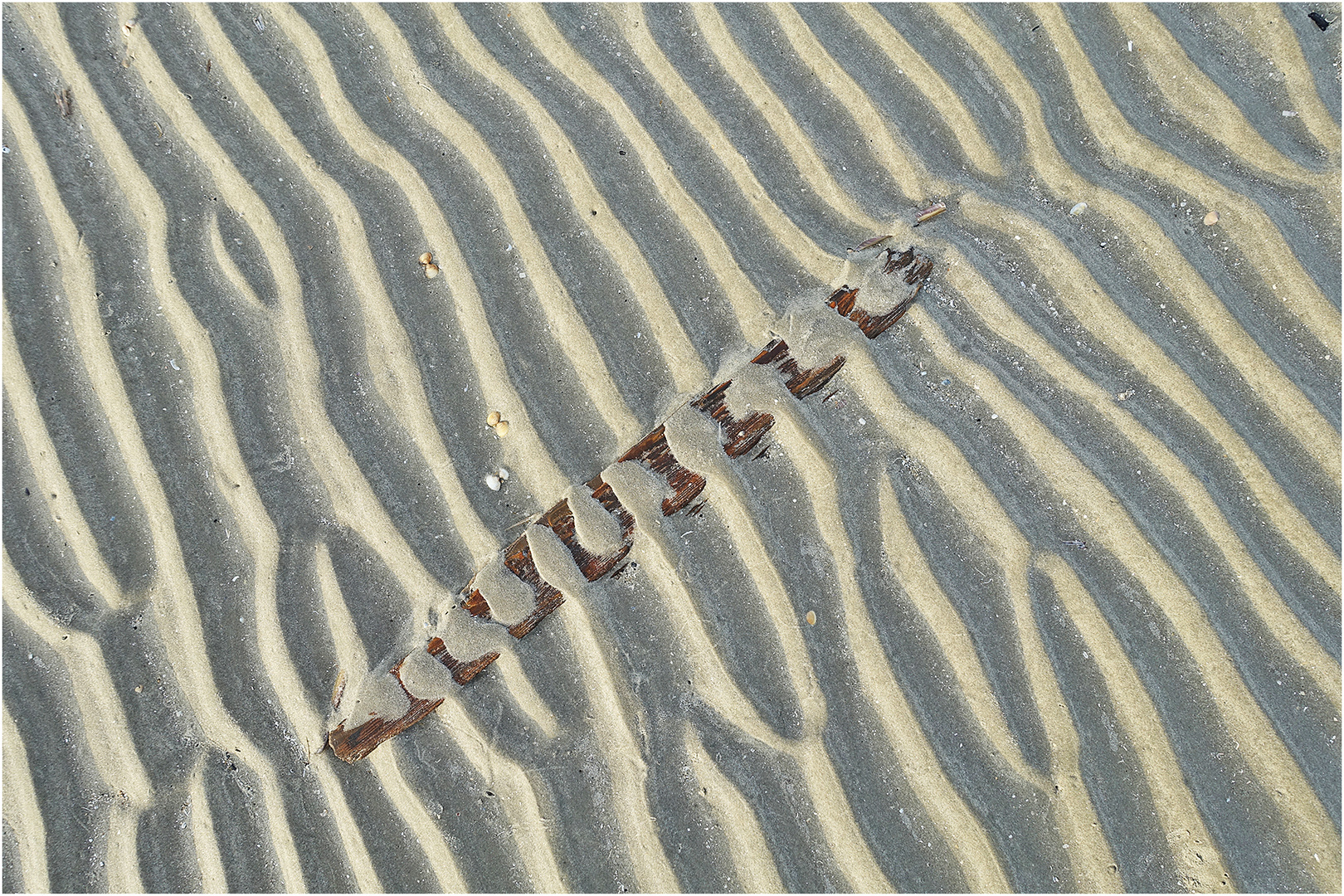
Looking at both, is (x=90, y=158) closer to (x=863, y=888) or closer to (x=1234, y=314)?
(x=863, y=888)

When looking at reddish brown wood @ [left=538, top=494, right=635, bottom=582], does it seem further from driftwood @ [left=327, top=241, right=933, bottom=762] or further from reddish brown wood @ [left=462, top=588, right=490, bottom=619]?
reddish brown wood @ [left=462, top=588, right=490, bottom=619]

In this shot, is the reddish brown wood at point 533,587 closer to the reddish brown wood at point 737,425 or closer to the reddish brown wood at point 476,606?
the reddish brown wood at point 476,606

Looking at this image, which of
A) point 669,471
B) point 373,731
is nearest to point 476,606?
point 373,731

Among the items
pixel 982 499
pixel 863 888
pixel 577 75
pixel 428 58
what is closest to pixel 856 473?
pixel 982 499

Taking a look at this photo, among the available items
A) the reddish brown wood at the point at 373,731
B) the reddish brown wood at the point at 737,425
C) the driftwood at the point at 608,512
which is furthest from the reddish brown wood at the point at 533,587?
the reddish brown wood at the point at 737,425

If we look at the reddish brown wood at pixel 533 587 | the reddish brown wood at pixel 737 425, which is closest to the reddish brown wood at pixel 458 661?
the reddish brown wood at pixel 533 587

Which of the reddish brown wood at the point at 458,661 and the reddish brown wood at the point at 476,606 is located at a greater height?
the reddish brown wood at the point at 476,606

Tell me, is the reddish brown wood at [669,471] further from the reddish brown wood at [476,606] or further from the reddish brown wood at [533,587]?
the reddish brown wood at [476,606]

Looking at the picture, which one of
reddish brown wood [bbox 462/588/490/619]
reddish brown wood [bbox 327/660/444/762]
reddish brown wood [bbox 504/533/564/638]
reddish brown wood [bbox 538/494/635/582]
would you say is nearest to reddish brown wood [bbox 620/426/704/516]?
reddish brown wood [bbox 538/494/635/582]
